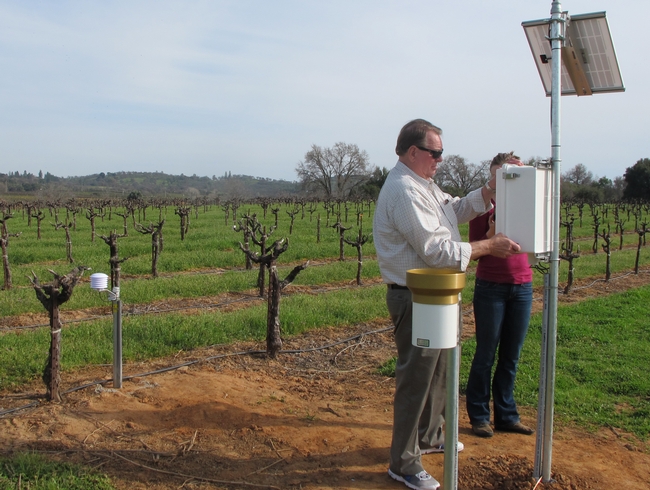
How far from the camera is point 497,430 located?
3961 mm

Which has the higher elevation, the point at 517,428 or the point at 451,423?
the point at 451,423

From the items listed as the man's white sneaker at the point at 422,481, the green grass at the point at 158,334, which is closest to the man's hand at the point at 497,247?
the man's white sneaker at the point at 422,481

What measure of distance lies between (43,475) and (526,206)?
3.08 meters

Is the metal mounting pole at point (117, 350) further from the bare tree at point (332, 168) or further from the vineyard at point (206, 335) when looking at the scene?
the bare tree at point (332, 168)

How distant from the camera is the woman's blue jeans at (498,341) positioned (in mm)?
3826

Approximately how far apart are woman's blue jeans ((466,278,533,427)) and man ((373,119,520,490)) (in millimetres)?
822

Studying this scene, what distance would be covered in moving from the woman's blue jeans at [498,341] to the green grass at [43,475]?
252 centimetres

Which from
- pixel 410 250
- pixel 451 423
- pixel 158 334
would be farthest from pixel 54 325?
pixel 451 423

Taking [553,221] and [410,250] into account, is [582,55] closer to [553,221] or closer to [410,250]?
[553,221]

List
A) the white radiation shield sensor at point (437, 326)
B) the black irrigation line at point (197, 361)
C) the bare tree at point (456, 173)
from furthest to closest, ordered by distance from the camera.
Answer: the bare tree at point (456, 173)
the black irrigation line at point (197, 361)
the white radiation shield sensor at point (437, 326)

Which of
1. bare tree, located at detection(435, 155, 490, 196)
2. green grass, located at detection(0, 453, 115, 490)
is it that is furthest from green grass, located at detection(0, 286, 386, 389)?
bare tree, located at detection(435, 155, 490, 196)

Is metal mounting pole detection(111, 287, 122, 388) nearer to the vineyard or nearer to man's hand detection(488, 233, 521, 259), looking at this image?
the vineyard

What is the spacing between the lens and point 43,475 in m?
3.09

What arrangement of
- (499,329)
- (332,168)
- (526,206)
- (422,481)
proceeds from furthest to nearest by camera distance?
(332,168), (499,329), (422,481), (526,206)
